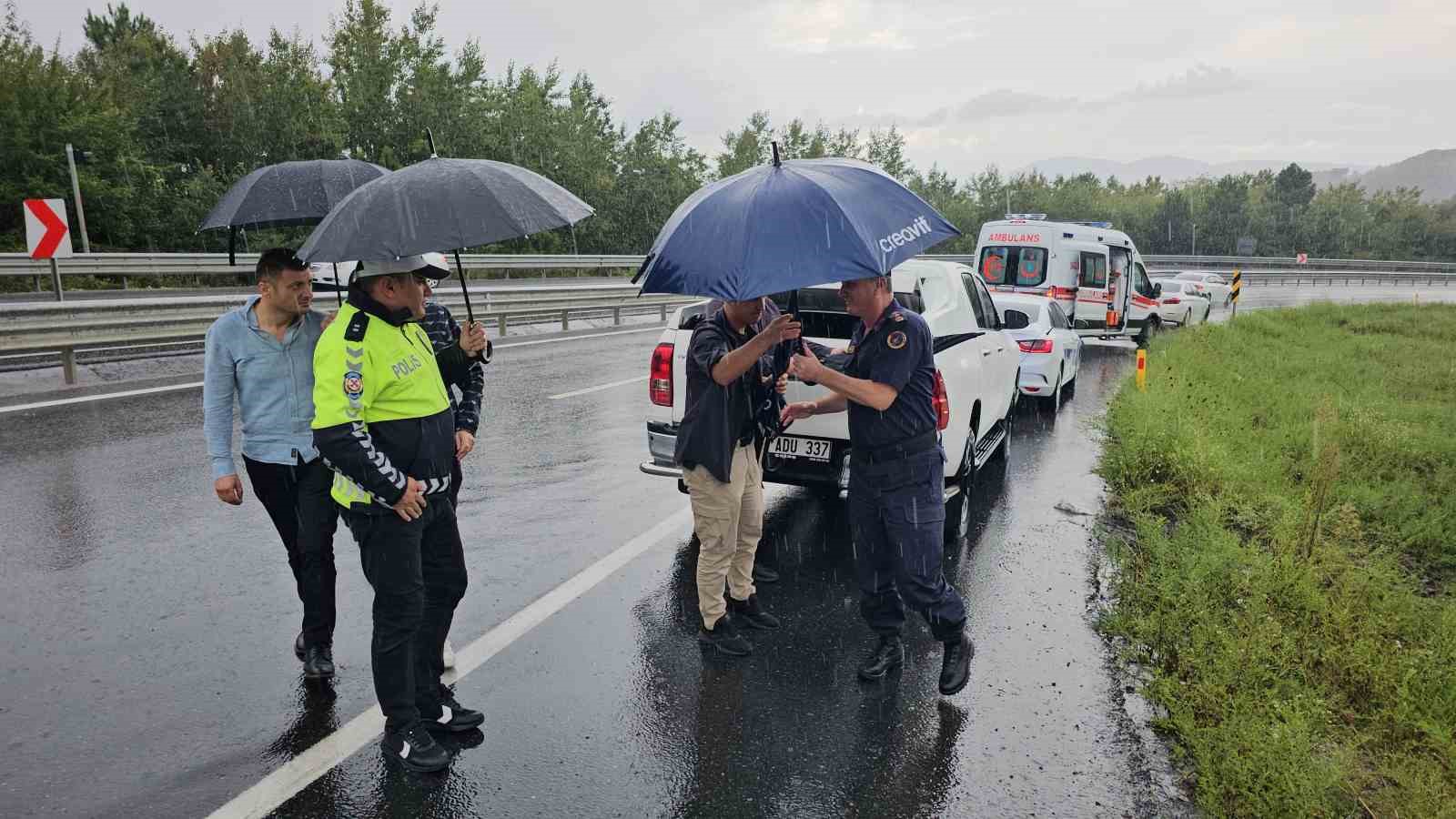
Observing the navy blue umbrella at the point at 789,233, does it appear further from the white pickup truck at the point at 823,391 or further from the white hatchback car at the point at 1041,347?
the white hatchback car at the point at 1041,347

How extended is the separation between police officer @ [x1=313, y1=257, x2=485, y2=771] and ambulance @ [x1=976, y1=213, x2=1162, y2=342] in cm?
1555

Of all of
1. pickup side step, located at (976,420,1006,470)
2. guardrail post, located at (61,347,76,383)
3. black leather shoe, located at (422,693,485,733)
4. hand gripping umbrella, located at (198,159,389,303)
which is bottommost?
black leather shoe, located at (422,693,485,733)

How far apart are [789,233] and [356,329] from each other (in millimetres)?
1554

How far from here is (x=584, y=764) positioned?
3.45 m

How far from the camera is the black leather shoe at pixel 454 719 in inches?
142

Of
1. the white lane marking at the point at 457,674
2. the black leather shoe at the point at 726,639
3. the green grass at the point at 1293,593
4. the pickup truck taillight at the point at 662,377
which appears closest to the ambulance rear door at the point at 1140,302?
the green grass at the point at 1293,593

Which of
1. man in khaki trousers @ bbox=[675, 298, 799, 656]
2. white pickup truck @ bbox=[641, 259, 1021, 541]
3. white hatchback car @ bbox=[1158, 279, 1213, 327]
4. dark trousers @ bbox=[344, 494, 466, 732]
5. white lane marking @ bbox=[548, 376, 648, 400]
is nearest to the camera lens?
dark trousers @ bbox=[344, 494, 466, 732]

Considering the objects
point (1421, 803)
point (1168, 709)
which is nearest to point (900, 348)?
point (1168, 709)

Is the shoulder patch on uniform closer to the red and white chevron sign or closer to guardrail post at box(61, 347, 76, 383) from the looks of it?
guardrail post at box(61, 347, 76, 383)

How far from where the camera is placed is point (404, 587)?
3318 mm

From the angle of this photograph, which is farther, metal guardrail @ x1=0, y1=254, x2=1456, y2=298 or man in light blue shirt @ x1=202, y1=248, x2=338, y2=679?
metal guardrail @ x1=0, y1=254, x2=1456, y2=298

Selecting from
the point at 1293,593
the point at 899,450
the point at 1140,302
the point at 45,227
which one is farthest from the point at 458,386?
the point at 1140,302

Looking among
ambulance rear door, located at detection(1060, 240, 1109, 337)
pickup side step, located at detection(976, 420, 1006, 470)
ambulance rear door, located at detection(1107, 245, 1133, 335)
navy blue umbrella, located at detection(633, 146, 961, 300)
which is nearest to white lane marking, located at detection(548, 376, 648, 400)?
pickup side step, located at detection(976, 420, 1006, 470)

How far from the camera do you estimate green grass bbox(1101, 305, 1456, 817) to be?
136 inches
